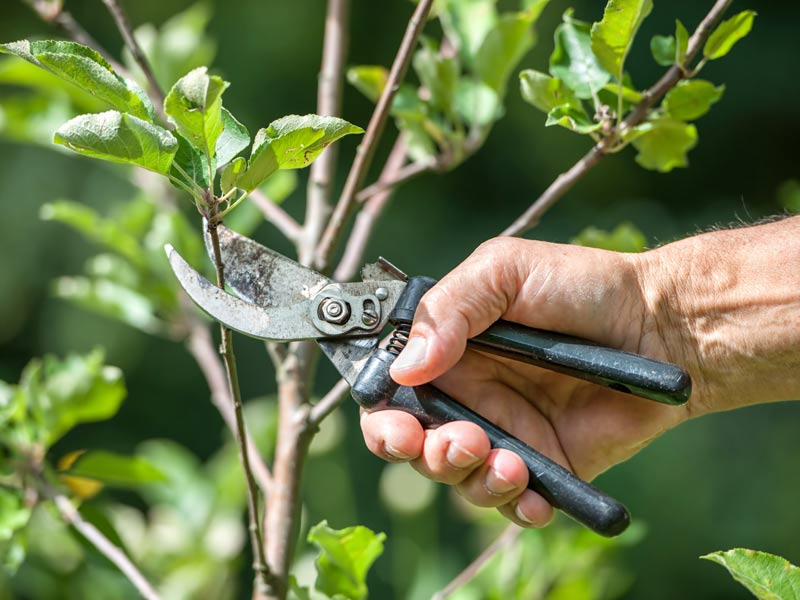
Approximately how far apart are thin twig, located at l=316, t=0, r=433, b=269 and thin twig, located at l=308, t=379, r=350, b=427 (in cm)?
18

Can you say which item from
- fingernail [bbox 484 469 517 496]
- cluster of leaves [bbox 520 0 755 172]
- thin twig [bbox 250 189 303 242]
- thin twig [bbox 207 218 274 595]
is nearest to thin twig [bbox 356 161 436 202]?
thin twig [bbox 250 189 303 242]

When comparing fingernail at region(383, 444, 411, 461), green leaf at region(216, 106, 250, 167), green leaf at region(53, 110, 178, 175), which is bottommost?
fingernail at region(383, 444, 411, 461)

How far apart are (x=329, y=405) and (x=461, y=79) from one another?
0.58m

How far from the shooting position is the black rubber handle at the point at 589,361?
1018 millimetres

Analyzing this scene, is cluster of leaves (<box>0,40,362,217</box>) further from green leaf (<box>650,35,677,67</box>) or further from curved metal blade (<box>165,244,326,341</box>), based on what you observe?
green leaf (<box>650,35,677,67</box>)

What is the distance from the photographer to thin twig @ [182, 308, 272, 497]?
1352mm

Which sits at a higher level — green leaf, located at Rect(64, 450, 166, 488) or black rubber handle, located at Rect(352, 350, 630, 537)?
black rubber handle, located at Rect(352, 350, 630, 537)

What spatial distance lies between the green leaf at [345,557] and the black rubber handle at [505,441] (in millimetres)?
149

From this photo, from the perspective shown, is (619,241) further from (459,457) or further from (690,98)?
(459,457)

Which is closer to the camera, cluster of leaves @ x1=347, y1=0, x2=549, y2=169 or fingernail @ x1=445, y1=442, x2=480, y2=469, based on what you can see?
fingernail @ x1=445, y1=442, x2=480, y2=469

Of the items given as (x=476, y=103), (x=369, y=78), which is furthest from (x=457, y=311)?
(x=369, y=78)

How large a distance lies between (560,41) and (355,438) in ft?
6.75

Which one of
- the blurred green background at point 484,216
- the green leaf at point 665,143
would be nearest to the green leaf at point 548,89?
the green leaf at point 665,143

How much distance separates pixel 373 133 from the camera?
1.17m
